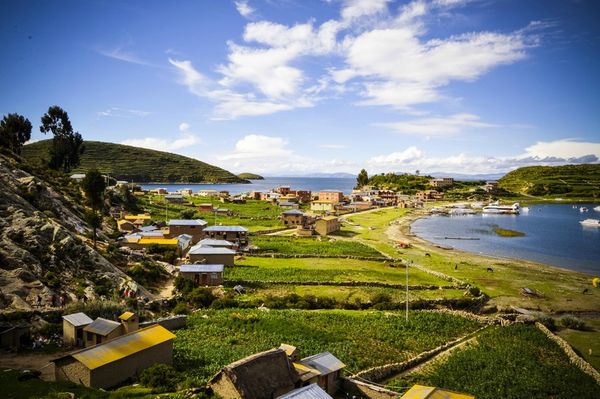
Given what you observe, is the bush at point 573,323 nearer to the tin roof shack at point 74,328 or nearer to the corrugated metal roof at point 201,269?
the corrugated metal roof at point 201,269

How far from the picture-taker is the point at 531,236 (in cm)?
9369

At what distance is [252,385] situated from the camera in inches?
781

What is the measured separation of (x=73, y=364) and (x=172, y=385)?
5.33m

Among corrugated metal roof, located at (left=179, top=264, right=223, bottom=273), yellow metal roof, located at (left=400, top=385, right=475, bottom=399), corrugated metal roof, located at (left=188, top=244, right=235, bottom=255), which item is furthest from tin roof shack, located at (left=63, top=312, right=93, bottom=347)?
corrugated metal roof, located at (left=188, top=244, right=235, bottom=255)

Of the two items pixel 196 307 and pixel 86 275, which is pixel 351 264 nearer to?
pixel 196 307

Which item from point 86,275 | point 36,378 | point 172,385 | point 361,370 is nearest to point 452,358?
point 361,370

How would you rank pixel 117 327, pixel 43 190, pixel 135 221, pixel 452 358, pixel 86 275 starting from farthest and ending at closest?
pixel 135 221 < pixel 43 190 < pixel 86 275 < pixel 452 358 < pixel 117 327

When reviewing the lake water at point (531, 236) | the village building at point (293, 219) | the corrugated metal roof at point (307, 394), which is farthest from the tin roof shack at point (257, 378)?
the village building at point (293, 219)

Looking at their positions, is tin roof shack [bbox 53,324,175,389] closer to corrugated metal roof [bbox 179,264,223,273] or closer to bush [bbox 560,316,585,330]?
corrugated metal roof [bbox 179,264,223,273]

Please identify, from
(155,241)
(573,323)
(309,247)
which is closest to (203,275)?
(155,241)

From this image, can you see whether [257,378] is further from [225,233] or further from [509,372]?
[225,233]

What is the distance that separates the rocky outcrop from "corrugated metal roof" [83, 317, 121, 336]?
7.42 m

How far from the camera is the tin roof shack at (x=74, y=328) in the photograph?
2655 cm

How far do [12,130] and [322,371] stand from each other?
252ft
